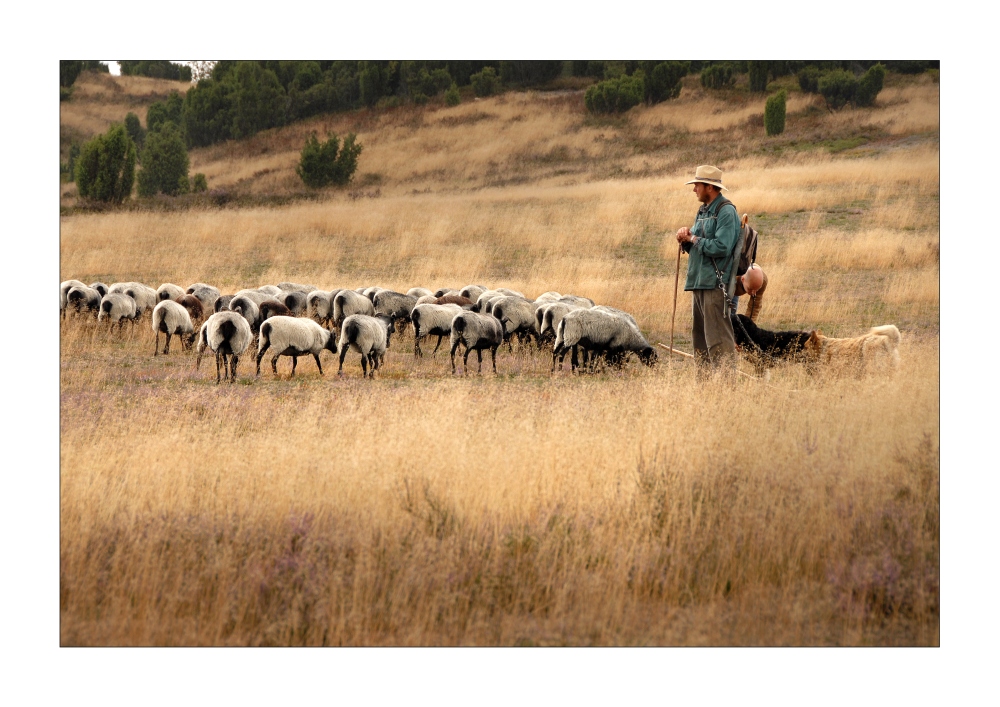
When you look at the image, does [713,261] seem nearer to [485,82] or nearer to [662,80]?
[485,82]

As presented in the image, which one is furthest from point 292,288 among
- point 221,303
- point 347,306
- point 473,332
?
point 473,332

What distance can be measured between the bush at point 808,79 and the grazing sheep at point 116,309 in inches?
657

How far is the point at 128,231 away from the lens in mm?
20422

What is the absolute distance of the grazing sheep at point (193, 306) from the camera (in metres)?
15.8

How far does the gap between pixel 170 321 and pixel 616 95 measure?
13.8m

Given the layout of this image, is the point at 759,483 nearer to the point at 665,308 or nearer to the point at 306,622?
the point at 306,622

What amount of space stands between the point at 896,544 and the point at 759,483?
3.09 feet

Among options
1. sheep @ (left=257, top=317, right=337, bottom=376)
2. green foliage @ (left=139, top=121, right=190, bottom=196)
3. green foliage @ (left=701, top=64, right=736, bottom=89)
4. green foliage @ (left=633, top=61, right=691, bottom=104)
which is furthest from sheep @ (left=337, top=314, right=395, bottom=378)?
green foliage @ (left=633, top=61, right=691, bottom=104)

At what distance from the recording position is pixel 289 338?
40.5 feet

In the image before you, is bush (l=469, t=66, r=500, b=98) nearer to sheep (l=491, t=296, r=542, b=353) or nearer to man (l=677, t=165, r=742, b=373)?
sheep (l=491, t=296, r=542, b=353)

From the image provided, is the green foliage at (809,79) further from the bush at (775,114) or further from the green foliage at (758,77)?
the green foliage at (758,77)

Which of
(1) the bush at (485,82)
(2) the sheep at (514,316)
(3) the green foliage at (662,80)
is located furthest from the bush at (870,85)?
(1) the bush at (485,82)

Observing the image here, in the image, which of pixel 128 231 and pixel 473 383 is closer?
pixel 473 383

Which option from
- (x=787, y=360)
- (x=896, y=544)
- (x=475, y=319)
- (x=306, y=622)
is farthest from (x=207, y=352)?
(x=896, y=544)
